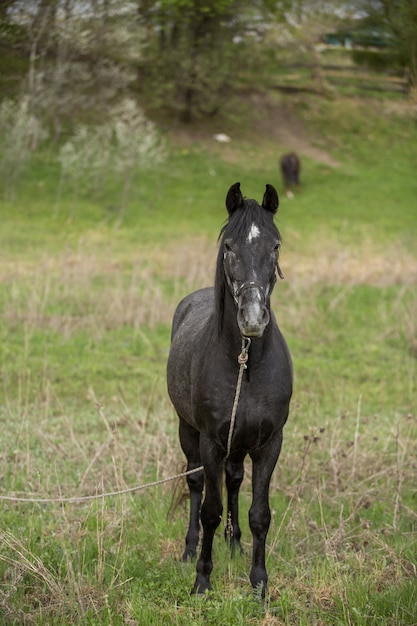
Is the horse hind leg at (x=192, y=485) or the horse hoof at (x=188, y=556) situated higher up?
the horse hind leg at (x=192, y=485)

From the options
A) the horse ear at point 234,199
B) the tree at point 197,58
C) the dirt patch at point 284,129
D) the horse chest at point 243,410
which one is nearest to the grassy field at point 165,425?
the horse chest at point 243,410

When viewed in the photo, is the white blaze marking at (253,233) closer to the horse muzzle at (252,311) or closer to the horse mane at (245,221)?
the horse mane at (245,221)

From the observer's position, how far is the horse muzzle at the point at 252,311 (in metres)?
3.45

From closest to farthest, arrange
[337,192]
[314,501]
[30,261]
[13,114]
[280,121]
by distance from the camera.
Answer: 1. [314,501]
2. [30,261]
3. [13,114]
4. [337,192]
5. [280,121]

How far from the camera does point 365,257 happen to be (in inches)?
690

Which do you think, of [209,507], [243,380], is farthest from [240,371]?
[209,507]

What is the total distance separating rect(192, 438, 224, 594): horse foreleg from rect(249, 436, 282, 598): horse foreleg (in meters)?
0.22

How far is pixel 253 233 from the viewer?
3.81m

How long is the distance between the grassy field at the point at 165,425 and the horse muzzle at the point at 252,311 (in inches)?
55.9

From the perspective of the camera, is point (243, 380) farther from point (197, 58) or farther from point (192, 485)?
point (197, 58)

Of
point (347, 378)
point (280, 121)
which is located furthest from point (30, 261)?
point (280, 121)

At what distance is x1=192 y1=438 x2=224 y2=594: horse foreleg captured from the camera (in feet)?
13.8

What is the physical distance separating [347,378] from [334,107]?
31.3m

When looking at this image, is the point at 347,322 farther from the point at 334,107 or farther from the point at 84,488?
the point at 334,107
